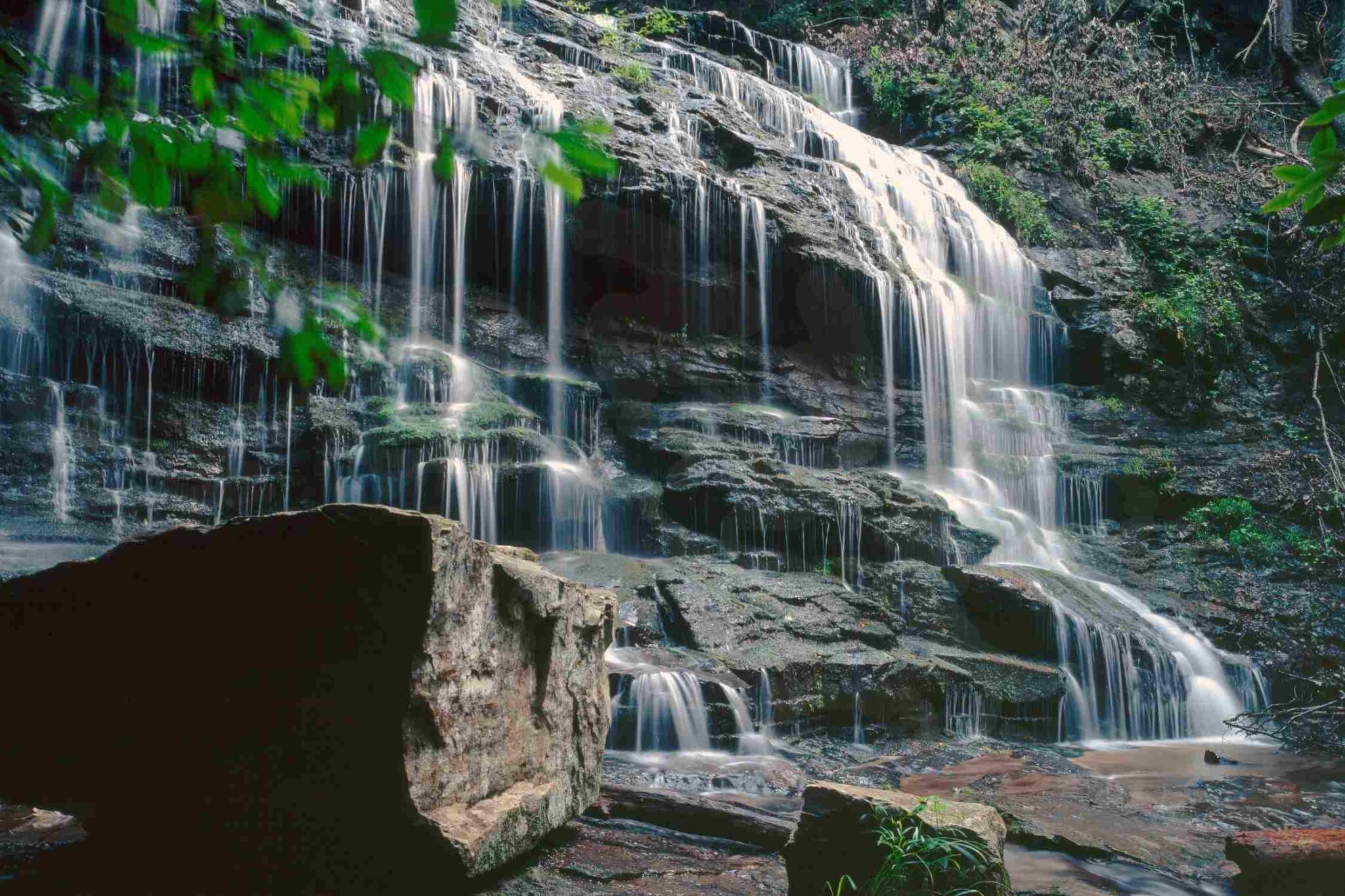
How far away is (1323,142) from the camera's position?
5.46 feet

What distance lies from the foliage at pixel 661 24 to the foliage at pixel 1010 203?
7.49 meters

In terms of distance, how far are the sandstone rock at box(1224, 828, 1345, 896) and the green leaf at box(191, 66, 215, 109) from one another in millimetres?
4767

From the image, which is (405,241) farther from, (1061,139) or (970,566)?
(1061,139)

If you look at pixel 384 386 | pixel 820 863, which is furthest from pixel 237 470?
pixel 820 863

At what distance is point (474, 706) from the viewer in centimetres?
319

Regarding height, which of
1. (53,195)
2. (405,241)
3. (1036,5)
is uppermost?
(1036,5)

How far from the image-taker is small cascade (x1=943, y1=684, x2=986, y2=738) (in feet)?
27.0

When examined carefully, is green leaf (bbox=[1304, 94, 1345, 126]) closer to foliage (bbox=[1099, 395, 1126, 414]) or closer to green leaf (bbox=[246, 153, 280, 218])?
green leaf (bbox=[246, 153, 280, 218])

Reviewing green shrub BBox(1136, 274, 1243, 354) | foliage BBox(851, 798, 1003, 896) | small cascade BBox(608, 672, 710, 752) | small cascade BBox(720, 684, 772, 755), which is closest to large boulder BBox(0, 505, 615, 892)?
foliage BBox(851, 798, 1003, 896)

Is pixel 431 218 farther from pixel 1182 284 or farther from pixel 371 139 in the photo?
pixel 1182 284

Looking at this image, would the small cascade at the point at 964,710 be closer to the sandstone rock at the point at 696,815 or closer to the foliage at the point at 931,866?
the sandstone rock at the point at 696,815

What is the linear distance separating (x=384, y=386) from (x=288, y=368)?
1012 cm

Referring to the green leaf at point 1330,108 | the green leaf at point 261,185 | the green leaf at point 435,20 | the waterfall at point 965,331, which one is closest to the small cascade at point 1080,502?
the waterfall at point 965,331

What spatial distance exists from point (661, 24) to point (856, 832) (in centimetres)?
2032
